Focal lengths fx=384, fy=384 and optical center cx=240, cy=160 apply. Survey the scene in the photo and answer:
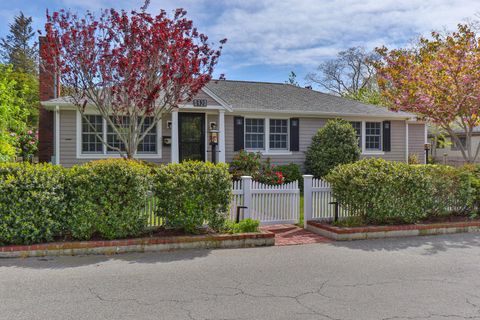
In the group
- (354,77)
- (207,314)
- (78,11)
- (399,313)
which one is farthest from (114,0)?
(354,77)

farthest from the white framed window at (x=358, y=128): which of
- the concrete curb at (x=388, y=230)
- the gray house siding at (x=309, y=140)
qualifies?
the concrete curb at (x=388, y=230)

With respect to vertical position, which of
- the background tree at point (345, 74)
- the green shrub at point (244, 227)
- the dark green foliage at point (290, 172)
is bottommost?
the green shrub at point (244, 227)

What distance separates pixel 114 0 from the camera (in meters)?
9.37

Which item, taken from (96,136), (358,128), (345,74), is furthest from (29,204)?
(345,74)

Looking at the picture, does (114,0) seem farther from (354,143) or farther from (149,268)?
(354,143)

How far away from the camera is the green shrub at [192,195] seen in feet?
21.1

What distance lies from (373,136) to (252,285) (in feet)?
43.5

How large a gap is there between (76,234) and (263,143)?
9.68 meters

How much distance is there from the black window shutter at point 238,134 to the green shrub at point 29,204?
859 centimetres

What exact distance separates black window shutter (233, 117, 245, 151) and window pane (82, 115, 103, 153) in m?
4.67

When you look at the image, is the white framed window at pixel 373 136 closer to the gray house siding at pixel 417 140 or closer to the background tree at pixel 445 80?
the gray house siding at pixel 417 140

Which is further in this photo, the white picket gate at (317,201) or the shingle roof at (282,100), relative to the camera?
the shingle roof at (282,100)

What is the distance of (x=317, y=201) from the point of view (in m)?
8.10

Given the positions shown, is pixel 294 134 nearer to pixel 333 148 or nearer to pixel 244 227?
pixel 333 148
